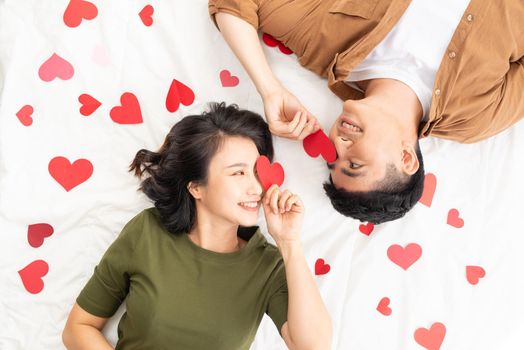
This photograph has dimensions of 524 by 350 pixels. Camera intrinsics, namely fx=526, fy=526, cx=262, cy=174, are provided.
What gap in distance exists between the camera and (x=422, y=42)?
1.95 meters

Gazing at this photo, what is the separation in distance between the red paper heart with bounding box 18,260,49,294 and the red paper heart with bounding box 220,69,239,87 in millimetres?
942

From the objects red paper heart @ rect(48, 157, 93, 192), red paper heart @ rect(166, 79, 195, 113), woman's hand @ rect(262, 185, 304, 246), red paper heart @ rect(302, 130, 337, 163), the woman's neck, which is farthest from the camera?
red paper heart @ rect(166, 79, 195, 113)

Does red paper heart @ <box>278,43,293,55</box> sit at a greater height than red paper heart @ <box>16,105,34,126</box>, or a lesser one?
lesser

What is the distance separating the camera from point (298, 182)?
78.6 inches

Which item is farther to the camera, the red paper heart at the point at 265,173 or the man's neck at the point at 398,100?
the man's neck at the point at 398,100

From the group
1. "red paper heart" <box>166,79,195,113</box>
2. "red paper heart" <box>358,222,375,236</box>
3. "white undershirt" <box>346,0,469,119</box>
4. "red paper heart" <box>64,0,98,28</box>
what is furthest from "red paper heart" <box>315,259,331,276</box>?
"red paper heart" <box>64,0,98,28</box>

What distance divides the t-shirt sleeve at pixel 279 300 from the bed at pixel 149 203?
0.27 metres

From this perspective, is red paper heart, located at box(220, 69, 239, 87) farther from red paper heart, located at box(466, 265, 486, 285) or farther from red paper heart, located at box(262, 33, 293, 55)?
red paper heart, located at box(466, 265, 486, 285)

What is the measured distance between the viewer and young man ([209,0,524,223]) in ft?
6.21

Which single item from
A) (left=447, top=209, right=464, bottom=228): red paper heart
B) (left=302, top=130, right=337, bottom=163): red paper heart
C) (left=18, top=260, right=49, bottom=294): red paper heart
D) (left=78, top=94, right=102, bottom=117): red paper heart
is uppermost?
(left=78, top=94, right=102, bottom=117): red paper heart

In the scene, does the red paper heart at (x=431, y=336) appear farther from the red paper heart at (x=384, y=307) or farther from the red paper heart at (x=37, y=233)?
the red paper heart at (x=37, y=233)

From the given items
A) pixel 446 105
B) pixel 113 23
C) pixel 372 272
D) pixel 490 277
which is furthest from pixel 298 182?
pixel 113 23

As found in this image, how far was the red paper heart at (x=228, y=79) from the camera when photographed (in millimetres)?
2057

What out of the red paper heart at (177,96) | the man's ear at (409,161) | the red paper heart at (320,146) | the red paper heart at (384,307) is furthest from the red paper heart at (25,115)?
the red paper heart at (384,307)
